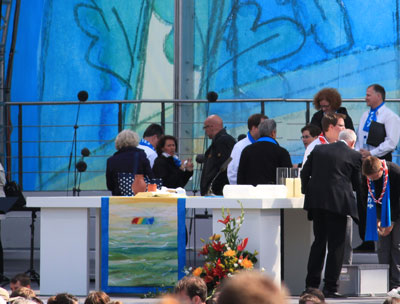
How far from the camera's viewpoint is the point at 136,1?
13148 mm

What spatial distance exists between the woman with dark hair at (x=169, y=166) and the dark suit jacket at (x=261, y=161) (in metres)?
1.30

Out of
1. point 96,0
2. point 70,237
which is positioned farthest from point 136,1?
point 70,237

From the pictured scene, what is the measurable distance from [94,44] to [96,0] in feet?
2.20

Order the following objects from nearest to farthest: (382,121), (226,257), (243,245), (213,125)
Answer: (226,257) → (243,245) → (213,125) → (382,121)

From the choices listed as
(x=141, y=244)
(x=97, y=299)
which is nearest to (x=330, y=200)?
(x=141, y=244)

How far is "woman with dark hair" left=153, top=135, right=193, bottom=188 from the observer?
8.91 m

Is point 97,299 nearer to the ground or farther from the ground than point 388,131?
nearer to the ground

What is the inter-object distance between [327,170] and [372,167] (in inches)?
18.6

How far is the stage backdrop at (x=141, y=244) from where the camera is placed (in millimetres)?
6980

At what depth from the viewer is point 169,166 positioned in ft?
29.4

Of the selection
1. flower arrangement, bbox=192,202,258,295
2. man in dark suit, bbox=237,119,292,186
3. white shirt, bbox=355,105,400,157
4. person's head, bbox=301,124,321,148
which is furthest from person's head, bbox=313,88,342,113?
flower arrangement, bbox=192,202,258,295

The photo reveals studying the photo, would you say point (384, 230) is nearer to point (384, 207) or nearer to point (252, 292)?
point (384, 207)

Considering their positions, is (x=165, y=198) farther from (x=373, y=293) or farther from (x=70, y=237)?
(x=373, y=293)

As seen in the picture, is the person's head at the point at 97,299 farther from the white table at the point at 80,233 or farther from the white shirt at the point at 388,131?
the white shirt at the point at 388,131
